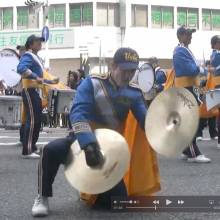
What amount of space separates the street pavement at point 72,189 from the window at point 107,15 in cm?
3682

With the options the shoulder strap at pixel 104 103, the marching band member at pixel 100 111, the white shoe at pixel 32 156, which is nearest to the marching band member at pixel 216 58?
the white shoe at pixel 32 156

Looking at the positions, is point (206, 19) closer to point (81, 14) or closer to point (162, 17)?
point (162, 17)

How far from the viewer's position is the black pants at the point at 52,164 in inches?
200

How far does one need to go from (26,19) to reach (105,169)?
44.0 meters

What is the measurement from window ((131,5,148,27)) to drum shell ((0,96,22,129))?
37.4 metres

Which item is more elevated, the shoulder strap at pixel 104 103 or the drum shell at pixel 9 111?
the shoulder strap at pixel 104 103

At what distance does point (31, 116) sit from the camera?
8.84 metres

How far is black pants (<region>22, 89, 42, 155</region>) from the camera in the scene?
28.8 feet

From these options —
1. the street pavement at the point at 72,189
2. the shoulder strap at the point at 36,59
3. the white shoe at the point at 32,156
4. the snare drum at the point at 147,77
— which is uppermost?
the shoulder strap at the point at 36,59

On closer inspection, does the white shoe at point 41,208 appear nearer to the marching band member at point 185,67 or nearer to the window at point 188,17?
the marching band member at point 185,67

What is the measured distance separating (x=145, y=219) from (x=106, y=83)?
43.1 inches

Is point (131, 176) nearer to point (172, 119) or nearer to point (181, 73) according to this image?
point (172, 119)

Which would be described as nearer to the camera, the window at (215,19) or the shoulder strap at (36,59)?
the shoulder strap at (36,59)

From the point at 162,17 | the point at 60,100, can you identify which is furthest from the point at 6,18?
the point at 60,100
